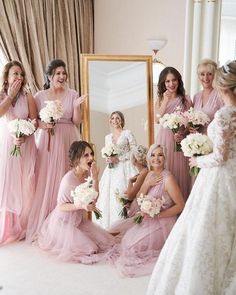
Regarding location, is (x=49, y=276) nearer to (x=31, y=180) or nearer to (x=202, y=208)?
(x=31, y=180)

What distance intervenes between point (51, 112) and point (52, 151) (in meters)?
0.42

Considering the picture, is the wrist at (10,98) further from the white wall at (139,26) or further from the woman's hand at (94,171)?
the white wall at (139,26)

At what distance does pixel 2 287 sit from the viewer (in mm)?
3059

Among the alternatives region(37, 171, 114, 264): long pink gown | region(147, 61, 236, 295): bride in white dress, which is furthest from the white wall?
region(147, 61, 236, 295): bride in white dress

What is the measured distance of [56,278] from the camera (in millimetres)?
3217

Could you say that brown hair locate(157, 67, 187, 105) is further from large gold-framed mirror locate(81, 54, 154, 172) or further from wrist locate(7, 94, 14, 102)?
wrist locate(7, 94, 14, 102)

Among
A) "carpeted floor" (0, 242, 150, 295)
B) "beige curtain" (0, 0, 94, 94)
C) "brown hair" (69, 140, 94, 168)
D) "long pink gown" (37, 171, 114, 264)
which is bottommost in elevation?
"carpeted floor" (0, 242, 150, 295)

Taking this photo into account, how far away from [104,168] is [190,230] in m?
1.69

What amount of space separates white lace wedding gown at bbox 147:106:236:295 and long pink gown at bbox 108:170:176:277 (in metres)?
0.69

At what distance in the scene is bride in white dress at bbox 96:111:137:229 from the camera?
4.11m

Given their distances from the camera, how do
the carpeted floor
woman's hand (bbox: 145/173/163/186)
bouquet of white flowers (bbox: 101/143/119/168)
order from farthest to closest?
bouquet of white flowers (bbox: 101/143/119/168) → woman's hand (bbox: 145/173/163/186) → the carpeted floor

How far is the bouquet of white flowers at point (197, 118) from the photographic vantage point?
3.49 m

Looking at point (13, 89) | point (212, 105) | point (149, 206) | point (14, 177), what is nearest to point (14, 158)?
point (14, 177)

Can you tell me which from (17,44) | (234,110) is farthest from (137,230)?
(17,44)
